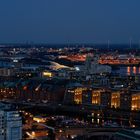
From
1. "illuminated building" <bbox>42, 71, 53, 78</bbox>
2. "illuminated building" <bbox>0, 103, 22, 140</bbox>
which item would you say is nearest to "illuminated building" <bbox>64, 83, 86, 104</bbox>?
"illuminated building" <bbox>42, 71, 53, 78</bbox>

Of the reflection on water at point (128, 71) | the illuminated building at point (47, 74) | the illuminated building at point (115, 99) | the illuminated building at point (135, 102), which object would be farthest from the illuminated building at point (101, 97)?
the reflection on water at point (128, 71)

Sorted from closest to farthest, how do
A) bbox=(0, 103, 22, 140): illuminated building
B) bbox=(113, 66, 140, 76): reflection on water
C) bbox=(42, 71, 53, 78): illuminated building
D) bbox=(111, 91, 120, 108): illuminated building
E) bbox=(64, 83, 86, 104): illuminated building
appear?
bbox=(0, 103, 22, 140): illuminated building, bbox=(111, 91, 120, 108): illuminated building, bbox=(64, 83, 86, 104): illuminated building, bbox=(42, 71, 53, 78): illuminated building, bbox=(113, 66, 140, 76): reflection on water

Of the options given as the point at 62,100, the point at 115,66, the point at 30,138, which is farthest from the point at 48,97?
the point at 115,66

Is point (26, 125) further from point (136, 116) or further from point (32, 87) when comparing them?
point (32, 87)

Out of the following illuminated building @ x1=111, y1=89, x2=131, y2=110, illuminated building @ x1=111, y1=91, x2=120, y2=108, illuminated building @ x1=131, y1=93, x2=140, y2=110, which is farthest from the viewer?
illuminated building @ x1=111, y1=91, x2=120, y2=108

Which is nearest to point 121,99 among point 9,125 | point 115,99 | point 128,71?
point 115,99

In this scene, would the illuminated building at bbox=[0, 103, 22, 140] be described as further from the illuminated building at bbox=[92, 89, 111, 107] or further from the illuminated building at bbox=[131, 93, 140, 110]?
the illuminated building at bbox=[92, 89, 111, 107]

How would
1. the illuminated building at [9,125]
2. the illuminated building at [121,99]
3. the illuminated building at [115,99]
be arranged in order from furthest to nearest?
the illuminated building at [115,99]
the illuminated building at [121,99]
the illuminated building at [9,125]

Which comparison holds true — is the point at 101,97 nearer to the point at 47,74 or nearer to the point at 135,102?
the point at 135,102

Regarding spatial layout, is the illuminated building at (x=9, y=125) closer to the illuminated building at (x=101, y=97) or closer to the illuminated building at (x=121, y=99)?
the illuminated building at (x=121, y=99)

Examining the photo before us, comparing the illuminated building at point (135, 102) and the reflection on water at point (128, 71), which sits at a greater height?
the illuminated building at point (135, 102)

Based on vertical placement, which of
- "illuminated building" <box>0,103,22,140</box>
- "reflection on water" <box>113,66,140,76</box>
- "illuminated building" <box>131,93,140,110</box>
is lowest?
"reflection on water" <box>113,66,140,76</box>
